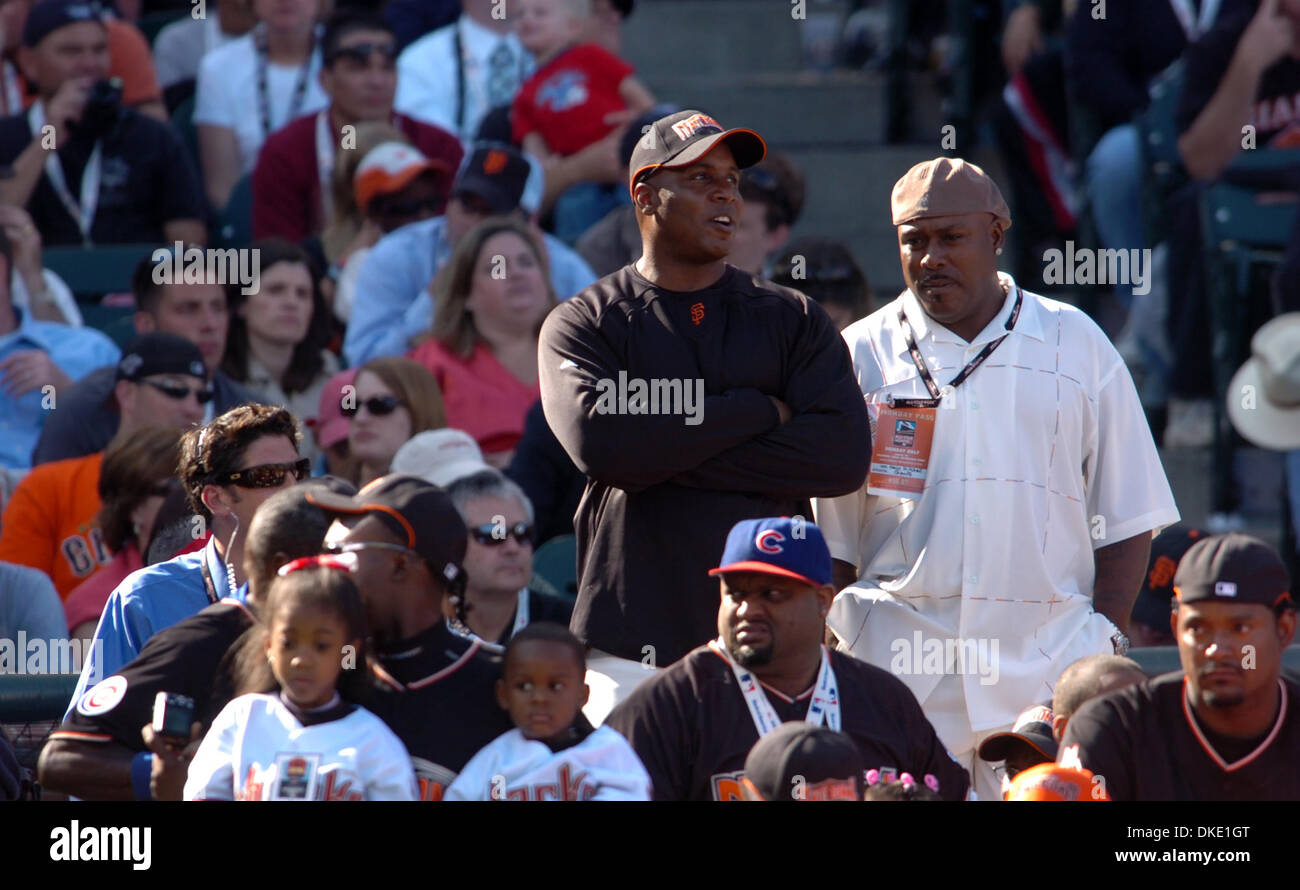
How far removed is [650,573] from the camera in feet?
16.1

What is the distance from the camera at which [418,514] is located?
4641mm

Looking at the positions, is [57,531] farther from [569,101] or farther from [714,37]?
[714,37]

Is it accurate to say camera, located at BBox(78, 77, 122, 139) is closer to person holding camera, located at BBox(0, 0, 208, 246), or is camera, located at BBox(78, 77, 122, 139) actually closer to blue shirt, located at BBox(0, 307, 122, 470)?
person holding camera, located at BBox(0, 0, 208, 246)

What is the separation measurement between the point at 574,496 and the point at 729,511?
205cm

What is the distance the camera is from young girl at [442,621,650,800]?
420 centimetres

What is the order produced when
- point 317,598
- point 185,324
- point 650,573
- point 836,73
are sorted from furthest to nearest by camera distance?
point 836,73 < point 185,324 < point 650,573 < point 317,598

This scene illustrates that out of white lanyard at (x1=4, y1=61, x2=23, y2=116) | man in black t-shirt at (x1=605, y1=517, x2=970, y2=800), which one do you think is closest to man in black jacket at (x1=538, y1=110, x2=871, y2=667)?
man in black t-shirt at (x1=605, y1=517, x2=970, y2=800)

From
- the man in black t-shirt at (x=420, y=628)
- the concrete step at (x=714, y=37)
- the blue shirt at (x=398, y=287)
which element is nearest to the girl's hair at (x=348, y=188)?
the blue shirt at (x=398, y=287)

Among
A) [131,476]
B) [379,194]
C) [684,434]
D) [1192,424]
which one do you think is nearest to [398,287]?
[379,194]

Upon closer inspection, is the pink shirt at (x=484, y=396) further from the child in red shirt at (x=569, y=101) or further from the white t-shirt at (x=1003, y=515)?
the white t-shirt at (x=1003, y=515)

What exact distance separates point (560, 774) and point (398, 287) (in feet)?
13.9
